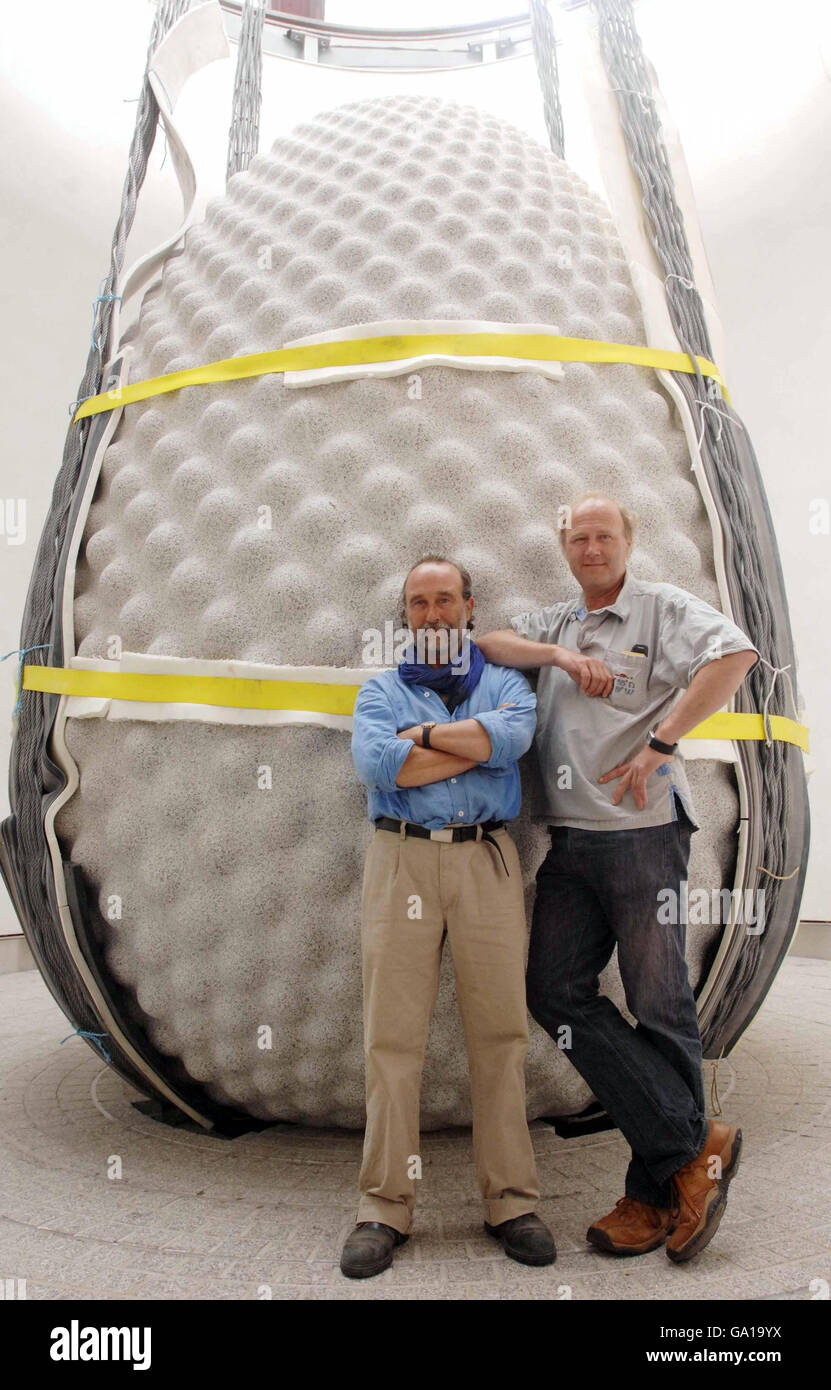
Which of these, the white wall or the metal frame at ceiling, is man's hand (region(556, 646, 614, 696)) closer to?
the white wall

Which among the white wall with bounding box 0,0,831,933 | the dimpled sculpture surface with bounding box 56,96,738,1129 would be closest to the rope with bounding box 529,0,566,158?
the white wall with bounding box 0,0,831,933

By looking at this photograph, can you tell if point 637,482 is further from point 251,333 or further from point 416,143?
point 416,143

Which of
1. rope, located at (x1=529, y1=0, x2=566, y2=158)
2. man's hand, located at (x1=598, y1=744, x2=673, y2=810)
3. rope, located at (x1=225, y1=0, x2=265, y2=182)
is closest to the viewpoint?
man's hand, located at (x1=598, y1=744, x2=673, y2=810)

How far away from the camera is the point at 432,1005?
2.02m

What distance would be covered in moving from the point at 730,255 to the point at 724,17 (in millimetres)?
1603

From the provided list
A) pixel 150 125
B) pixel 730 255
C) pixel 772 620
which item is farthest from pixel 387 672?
pixel 730 255

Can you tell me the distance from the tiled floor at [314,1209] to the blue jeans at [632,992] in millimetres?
228

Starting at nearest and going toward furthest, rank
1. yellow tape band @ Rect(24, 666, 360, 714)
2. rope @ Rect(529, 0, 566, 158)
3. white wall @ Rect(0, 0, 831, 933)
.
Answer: yellow tape band @ Rect(24, 666, 360, 714), rope @ Rect(529, 0, 566, 158), white wall @ Rect(0, 0, 831, 933)

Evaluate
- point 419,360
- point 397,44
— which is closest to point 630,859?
point 419,360

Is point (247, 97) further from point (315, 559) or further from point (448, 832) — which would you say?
point (448, 832)

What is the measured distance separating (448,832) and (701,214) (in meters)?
5.46

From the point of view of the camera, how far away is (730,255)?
604cm

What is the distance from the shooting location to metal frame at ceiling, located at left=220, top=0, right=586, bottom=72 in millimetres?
6469

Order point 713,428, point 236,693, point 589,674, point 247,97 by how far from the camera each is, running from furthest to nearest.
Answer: point 247,97, point 713,428, point 236,693, point 589,674
